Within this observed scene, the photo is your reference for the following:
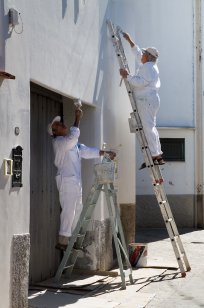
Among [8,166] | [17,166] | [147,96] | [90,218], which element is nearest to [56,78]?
[17,166]

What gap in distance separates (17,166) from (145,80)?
11.0ft

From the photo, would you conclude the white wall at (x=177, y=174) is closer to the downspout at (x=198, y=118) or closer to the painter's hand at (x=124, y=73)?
the downspout at (x=198, y=118)

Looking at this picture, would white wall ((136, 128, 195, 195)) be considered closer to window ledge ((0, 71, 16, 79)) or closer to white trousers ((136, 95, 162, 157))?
white trousers ((136, 95, 162, 157))

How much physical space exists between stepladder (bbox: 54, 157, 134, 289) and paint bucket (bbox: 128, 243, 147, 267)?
4.16 ft

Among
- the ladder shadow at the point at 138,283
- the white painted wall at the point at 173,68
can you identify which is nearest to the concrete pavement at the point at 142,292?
Result: the ladder shadow at the point at 138,283

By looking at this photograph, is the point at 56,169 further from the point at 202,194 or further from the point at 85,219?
the point at 202,194

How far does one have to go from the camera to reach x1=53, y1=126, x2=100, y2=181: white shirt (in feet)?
25.4

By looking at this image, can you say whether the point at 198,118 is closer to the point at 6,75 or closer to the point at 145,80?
the point at 145,80

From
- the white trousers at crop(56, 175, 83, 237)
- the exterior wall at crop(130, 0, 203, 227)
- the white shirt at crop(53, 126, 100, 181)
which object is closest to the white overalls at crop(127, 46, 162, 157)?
the white shirt at crop(53, 126, 100, 181)

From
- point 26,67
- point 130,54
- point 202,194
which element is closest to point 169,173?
point 202,194

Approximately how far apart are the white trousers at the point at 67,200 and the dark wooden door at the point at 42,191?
27cm

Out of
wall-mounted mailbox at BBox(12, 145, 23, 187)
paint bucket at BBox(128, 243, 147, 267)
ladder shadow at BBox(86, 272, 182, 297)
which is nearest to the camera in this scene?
wall-mounted mailbox at BBox(12, 145, 23, 187)

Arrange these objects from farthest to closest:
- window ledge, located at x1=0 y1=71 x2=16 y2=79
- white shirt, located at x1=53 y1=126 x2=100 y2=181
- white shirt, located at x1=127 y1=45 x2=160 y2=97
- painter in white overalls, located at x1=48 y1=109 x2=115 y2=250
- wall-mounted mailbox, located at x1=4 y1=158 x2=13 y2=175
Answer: white shirt, located at x1=127 y1=45 x2=160 y2=97 → painter in white overalls, located at x1=48 y1=109 x2=115 y2=250 → white shirt, located at x1=53 y1=126 x2=100 y2=181 → wall-mounted mailbox, located at x1=4 y1=158 x2=13 y2=175 → window ledge, located at x1=0 y1=71 x2=16 y2=79

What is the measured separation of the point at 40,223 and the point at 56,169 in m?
0.97
